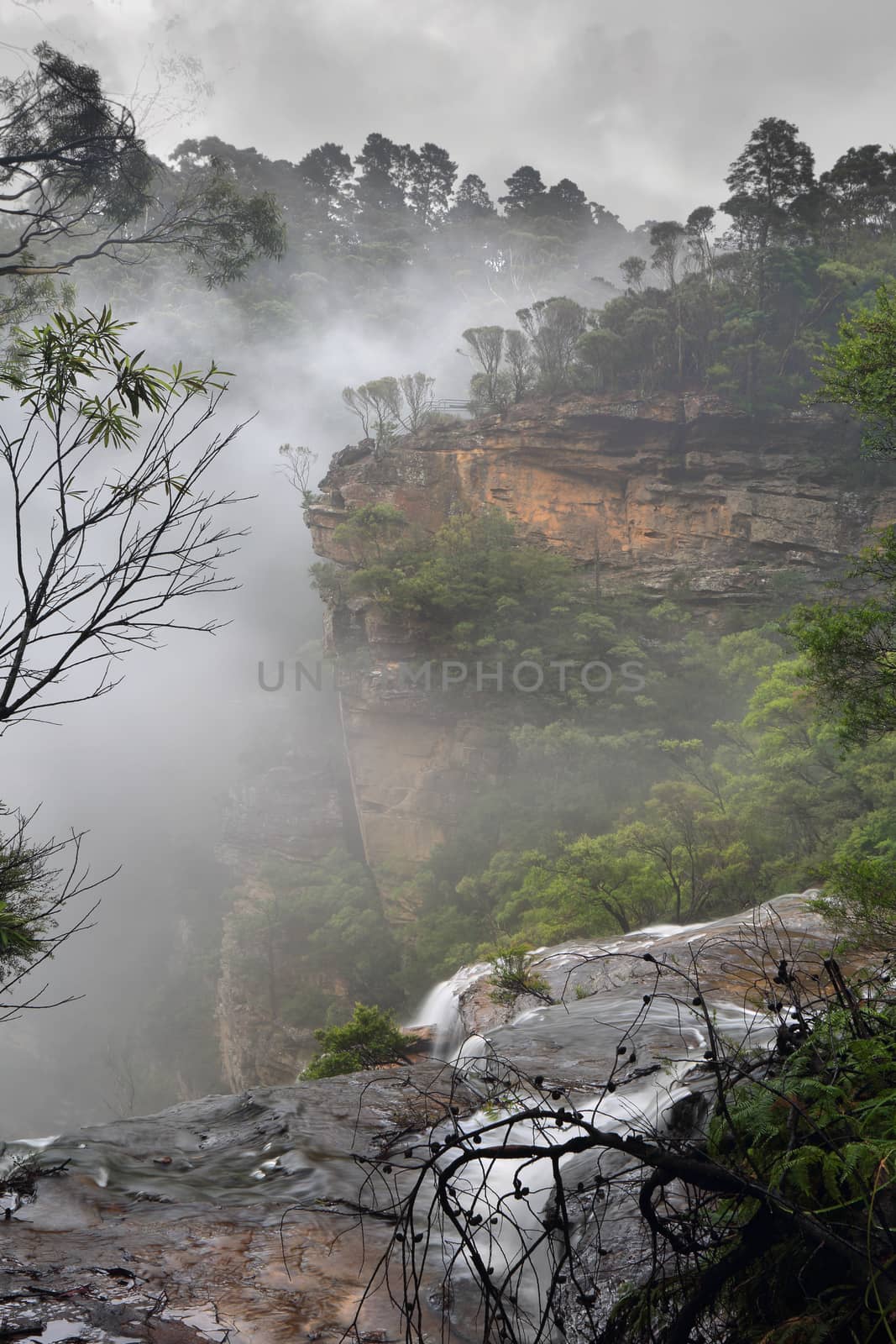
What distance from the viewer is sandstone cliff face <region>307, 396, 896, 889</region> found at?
78.0 feet

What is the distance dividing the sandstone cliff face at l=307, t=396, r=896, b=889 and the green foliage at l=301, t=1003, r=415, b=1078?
1283 cm

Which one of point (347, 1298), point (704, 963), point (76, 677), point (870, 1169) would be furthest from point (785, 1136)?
point (76, 677)

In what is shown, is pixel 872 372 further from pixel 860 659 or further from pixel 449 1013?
pixel 449 1013

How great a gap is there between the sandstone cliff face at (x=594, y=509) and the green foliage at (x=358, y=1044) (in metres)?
12.8

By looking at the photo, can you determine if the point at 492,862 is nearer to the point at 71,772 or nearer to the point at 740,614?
the point at 740,614

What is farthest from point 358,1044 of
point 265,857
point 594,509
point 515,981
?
point 594,509

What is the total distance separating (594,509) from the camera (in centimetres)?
2705

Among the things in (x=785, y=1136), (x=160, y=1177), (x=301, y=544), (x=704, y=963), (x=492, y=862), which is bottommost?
(x=492, y=862)

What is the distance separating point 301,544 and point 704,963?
40.6m

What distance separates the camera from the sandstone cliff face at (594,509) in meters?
23.8

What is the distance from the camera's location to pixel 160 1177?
4.49 meters

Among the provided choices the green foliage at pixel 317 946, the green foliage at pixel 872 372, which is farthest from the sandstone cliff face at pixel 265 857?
the green foliage at pixel 872 372

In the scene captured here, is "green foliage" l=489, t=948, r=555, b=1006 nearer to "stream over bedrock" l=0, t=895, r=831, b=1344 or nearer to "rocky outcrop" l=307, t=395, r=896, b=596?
"stream over bedrock" l=0, t=895, r=831, b=1344

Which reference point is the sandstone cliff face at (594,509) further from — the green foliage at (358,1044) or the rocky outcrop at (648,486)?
the green foliage at (358,1044)
